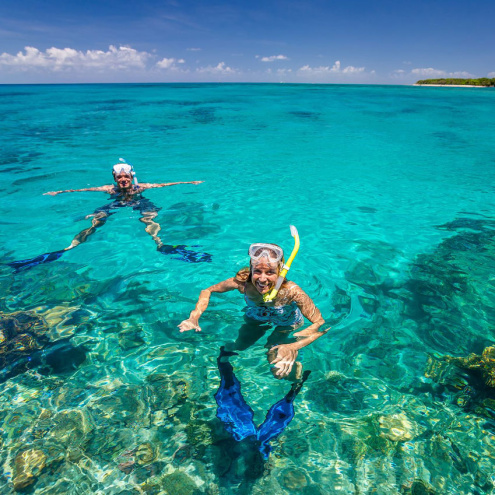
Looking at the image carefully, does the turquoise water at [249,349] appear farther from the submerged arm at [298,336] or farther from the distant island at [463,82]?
the distant island at [463,82]

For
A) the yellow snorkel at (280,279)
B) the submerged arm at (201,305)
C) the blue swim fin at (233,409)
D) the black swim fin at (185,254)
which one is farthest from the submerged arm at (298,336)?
the black swim fin at (185,254)

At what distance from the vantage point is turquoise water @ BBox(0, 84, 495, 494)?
9.89ft

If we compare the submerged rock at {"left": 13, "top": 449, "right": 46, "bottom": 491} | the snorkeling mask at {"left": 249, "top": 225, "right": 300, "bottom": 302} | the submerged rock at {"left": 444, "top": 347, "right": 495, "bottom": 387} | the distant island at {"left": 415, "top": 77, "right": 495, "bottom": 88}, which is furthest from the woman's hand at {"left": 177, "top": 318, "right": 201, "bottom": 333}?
the distant island at {"left": 415, "top": 77, "right": 495, "bottom": 88}

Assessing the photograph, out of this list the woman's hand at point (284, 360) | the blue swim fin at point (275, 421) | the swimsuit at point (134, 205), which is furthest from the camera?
the swimsuit at point (134, 205)

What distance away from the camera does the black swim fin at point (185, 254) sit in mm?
6480

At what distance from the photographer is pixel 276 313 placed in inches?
154

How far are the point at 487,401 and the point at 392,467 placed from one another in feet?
4.77

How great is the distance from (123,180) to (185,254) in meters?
2.90

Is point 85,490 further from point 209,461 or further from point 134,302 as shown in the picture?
point 134,302

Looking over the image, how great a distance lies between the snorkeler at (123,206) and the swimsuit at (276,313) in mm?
2678

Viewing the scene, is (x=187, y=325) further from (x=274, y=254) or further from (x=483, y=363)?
(x=483, y=363)

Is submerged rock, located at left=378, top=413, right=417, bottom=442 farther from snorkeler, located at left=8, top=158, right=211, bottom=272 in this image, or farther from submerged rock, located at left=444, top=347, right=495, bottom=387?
snorkeler, located at left=8, top=158, right=211, bottom=272

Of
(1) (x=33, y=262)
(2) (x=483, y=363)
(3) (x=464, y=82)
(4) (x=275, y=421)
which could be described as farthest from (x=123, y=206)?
(3) (x=464, y=82)

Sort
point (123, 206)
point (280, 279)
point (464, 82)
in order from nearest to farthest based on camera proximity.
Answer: point (280, 279) < point (123, 206) < point (464, 82)
